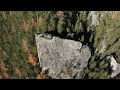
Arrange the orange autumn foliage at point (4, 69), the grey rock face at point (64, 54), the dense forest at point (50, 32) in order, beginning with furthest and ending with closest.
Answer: the orange autumn foliage at point (4, 69) → the dense forest at point (50, 32) → the grey rock face at point (64, 54)

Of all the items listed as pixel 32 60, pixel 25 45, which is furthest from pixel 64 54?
pixel 25 45

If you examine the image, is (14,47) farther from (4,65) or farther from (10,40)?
(4,65)

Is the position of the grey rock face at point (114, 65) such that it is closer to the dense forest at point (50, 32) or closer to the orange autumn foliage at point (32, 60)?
the dense forest at point (50, 32)

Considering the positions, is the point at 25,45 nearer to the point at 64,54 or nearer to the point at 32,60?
the point at 32,60

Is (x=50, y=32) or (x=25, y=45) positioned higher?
(x=50, y=32)

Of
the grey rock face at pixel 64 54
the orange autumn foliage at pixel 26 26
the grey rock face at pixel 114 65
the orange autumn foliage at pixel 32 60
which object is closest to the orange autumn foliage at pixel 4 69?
the orange autumn foliage at pixel 32 60
